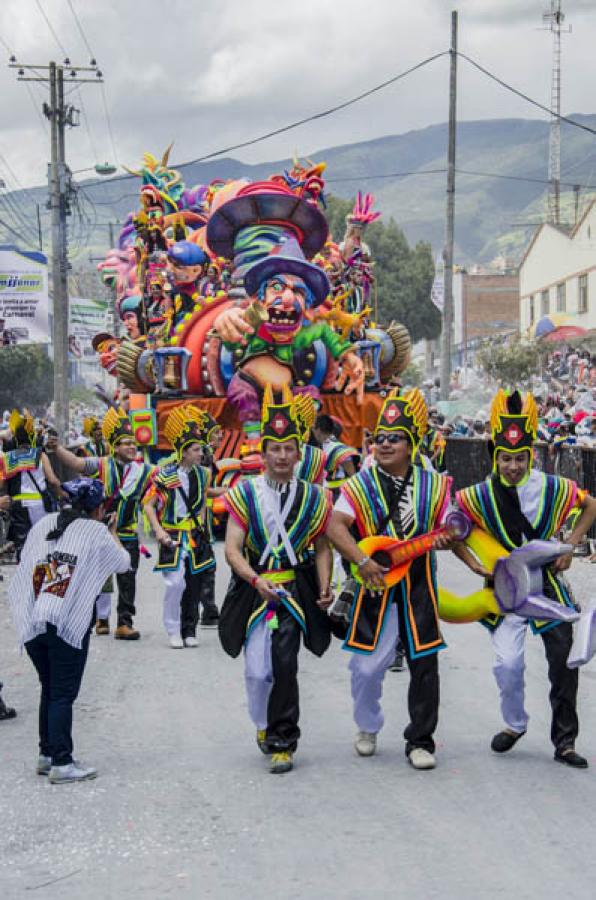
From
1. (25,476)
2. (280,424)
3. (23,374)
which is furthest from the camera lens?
(23,374)

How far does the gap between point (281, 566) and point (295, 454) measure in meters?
0.60

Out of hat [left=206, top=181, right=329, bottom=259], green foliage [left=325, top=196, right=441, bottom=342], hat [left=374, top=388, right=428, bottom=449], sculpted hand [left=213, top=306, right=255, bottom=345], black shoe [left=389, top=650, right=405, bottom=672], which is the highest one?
green foliage [left=325, top=196, right=441, bottom=342]

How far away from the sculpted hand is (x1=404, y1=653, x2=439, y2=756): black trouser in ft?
37.5

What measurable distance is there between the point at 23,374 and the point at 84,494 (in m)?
59.3

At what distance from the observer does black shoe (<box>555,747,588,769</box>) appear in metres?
6.66

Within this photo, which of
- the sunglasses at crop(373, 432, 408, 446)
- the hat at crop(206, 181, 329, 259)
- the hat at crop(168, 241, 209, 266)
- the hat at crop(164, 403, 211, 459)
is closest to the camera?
the sunglasses at crop(373, 432, 408, 446)

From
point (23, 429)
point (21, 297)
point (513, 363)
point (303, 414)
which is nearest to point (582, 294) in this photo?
point (513, 363)

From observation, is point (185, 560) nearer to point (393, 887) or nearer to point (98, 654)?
point (98, 654)

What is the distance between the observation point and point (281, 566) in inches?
276

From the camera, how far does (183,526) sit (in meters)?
10.7

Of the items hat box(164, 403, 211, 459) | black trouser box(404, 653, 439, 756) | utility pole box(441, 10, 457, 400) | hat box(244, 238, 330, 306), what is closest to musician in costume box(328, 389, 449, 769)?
black trouser box(404, 653, 439, 756)

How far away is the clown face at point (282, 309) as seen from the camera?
17688 mm

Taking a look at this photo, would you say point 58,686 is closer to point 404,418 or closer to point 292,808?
point 292,808

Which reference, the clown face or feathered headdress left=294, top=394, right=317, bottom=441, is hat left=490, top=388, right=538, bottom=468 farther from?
the clown face
